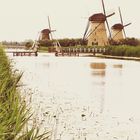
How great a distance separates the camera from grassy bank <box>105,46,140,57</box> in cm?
5541

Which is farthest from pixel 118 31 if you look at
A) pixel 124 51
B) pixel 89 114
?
pixel 89 114

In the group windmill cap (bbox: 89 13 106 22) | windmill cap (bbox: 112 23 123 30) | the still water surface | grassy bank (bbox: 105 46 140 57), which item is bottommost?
grassy bank (bbox: 105 46 140 57)

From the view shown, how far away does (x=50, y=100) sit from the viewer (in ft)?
46.9

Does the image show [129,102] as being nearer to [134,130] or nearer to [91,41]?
[134,130]

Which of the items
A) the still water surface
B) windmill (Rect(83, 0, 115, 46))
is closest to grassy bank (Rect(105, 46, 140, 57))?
windmill (Rect(83, 0, 115, 46))

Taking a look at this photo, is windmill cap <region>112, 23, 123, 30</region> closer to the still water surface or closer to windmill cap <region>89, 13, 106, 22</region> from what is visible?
windmill cap <region>89, 13, 106, 22</region>

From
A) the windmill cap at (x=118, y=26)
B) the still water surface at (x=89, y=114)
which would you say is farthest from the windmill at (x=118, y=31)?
the still water surface at (x=89, y=114)

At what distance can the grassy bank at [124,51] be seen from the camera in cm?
5541

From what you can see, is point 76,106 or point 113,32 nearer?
point 76,106

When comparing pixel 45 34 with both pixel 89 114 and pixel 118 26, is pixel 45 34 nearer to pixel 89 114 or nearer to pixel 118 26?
pixel 118 26

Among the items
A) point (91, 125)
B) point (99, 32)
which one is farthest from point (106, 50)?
point (91, 125)

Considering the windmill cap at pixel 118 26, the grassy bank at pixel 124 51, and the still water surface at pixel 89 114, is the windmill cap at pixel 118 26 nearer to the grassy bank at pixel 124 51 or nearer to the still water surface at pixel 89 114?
the grassy bank at pixel 124 51

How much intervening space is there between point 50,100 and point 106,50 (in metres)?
51.1

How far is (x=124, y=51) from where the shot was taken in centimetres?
5894
